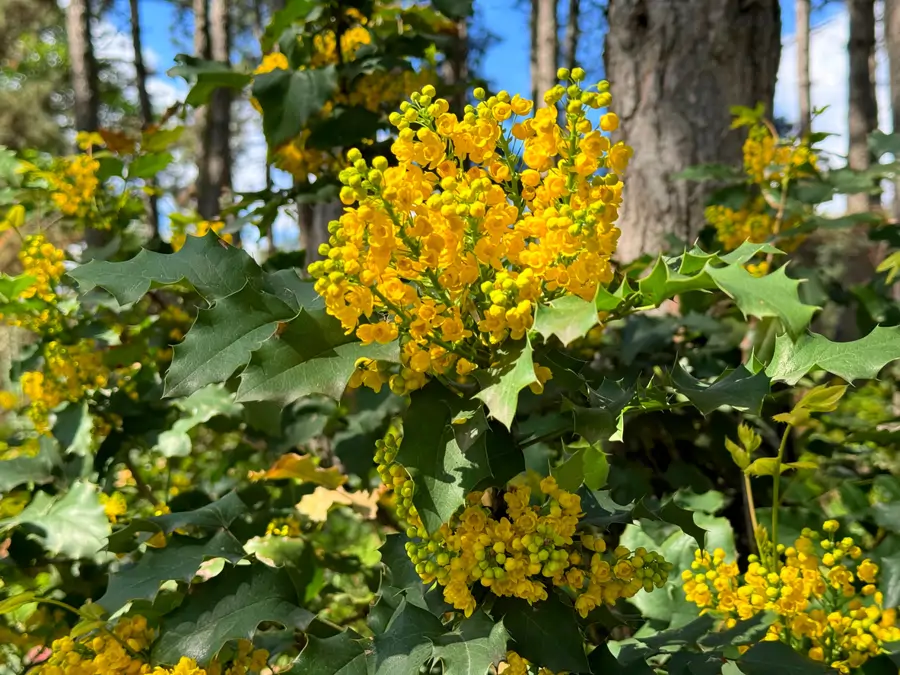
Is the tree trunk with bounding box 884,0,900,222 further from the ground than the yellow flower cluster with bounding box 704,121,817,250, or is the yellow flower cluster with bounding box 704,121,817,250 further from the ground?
→ the tree trunk with bounding box 884,0,900,222

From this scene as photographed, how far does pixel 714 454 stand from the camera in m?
2.12

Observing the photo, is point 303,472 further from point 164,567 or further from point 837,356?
point 837,356

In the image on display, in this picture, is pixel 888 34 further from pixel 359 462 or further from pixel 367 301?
pixel 367 301

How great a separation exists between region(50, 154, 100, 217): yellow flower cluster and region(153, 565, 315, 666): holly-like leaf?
1.22m

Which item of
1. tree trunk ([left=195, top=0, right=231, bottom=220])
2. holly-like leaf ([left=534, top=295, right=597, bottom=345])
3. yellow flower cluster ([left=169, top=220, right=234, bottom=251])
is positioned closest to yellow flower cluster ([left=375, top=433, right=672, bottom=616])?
holly-like leaf ([left=534, top=295, right=597, bottom=345])

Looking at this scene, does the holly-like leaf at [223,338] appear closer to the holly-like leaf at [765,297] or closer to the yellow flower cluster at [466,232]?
the yellow flower cluster at [466,232]

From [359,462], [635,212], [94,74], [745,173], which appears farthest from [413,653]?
[94,74]

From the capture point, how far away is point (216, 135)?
639 centimetres

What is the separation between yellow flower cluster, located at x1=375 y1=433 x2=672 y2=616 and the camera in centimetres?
92

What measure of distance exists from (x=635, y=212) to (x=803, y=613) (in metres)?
1.79

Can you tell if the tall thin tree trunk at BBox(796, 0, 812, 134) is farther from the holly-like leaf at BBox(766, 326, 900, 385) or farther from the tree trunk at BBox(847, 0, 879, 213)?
the holly-like leaf at BBox(766, 326, 900, 385)

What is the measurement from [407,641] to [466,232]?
1.78 feet

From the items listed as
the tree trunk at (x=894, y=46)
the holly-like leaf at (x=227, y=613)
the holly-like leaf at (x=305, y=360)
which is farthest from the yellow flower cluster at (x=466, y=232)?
the tree trunk at (x=894, y=46)

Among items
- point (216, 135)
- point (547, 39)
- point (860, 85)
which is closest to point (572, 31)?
point (547, 39)
